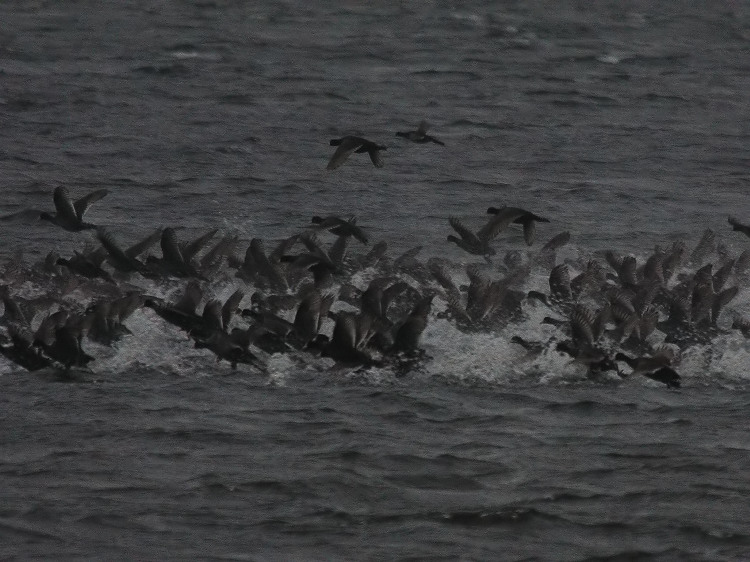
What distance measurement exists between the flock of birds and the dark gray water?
25 cm

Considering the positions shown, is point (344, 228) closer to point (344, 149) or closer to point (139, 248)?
point (344, 149)

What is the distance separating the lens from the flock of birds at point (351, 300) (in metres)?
16.1

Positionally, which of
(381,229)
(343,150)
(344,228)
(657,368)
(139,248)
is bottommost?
(381,229)

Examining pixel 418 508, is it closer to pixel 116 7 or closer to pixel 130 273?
pixel 130 273

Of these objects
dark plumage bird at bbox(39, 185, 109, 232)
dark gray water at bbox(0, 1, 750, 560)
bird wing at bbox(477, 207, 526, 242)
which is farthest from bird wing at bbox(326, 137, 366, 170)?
dark plumage bird at bbox(39, 185, 109, 232)

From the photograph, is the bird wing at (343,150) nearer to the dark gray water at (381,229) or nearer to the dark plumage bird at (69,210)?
the dark gray water at (381,229)

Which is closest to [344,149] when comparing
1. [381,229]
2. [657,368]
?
[381,229]

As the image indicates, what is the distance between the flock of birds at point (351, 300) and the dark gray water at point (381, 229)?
0.25 metres

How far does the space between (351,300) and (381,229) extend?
5.03 metres

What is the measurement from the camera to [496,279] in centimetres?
1998

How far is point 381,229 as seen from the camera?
74.1 feet

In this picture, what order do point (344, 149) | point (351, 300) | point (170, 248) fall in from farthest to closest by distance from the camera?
point (344, 149) < point (170, 248) < point (351, 300)

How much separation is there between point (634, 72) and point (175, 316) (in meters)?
20.5

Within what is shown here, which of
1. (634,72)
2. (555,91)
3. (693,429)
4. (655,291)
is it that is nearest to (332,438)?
(693,429)
